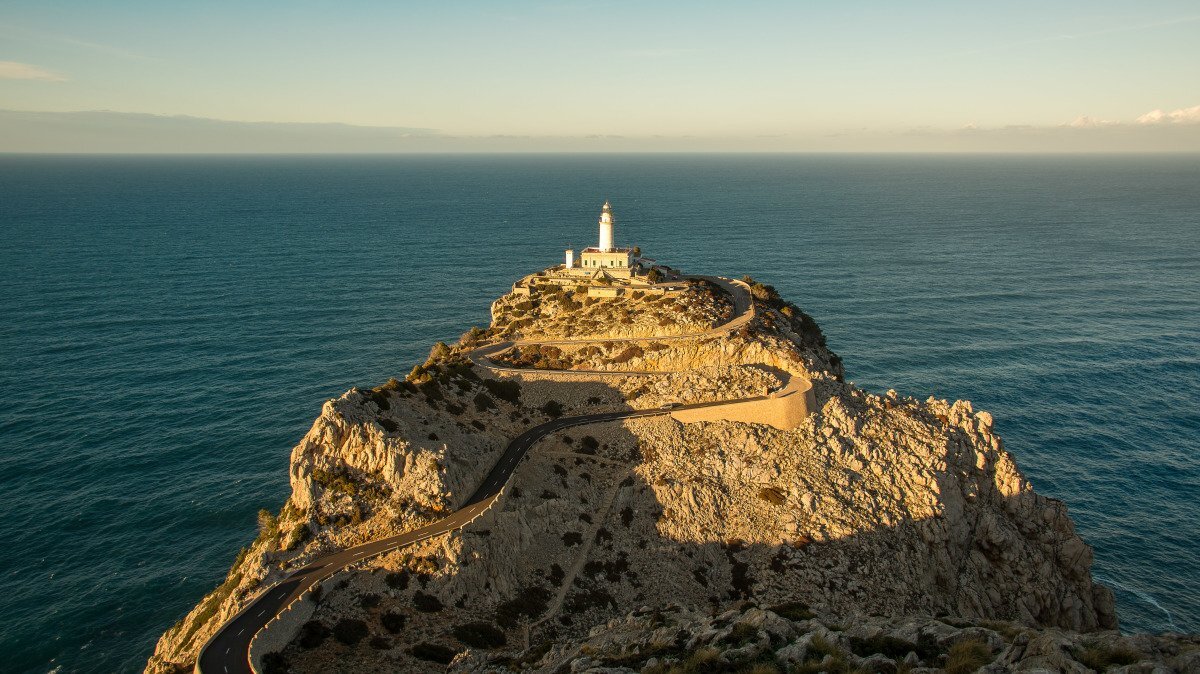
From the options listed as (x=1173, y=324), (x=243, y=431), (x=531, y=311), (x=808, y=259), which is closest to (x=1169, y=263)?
(x=1173, y=324)

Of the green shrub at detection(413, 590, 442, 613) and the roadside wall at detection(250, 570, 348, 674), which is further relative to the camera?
the green shrub at detection(413, 590, 442, 613)

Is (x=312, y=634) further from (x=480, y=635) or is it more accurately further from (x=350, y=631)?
(x=480, y=635)

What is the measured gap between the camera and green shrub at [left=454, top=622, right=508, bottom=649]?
38034 millimetres

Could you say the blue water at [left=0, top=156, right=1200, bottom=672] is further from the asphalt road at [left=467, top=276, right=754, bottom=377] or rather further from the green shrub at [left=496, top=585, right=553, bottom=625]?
the green shrub at [left=496, top=585, right=553, bottom=625]

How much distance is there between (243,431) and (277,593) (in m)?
36.3

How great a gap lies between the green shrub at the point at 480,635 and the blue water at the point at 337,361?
2110 centimetres

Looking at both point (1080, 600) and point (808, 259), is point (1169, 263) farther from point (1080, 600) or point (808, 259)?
point (1080, 600)

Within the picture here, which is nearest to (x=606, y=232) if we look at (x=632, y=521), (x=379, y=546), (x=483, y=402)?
(x=483, y=402)

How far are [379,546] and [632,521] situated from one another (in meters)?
16.6

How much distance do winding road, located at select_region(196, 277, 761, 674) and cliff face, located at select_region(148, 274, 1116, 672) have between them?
2.63ft

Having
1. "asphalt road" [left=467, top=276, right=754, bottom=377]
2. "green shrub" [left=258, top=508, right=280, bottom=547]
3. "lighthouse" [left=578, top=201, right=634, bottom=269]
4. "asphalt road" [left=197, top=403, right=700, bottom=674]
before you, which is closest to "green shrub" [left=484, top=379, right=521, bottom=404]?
"asphalt road" [left=467, top=276, right=754, bottom=377]

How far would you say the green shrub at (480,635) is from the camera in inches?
1497

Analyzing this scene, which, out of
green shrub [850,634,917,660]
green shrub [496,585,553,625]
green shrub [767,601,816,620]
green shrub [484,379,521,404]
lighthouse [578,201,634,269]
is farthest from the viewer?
lighthouse [578,201,634,269]

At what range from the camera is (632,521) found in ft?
159
